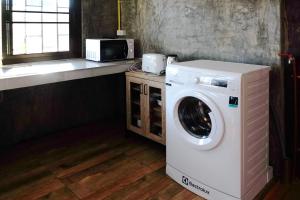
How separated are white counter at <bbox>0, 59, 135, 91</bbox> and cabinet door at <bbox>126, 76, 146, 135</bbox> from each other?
7.4 inches

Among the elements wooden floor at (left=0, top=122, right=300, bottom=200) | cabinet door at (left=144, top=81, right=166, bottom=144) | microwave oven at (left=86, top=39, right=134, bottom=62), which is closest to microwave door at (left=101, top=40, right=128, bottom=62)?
microwave oven at (left=86, top=39, right=134, bottom=62)

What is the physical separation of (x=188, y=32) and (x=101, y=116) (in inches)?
62.0

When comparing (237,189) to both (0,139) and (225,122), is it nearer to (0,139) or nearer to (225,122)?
(225,122)

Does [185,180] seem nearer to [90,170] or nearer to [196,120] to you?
[196,120]

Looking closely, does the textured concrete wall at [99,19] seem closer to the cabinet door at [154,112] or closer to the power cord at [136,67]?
the power cord at [136,67]

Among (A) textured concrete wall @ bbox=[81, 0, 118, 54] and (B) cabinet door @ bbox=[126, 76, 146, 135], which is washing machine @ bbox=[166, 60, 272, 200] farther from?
(A) textured concrete wall @ bbox=[81, 0, 118, 54]

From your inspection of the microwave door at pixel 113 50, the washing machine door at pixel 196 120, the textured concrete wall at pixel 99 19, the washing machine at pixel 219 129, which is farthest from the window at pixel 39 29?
the washing machine door at pixel 196 120

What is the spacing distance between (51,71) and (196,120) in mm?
1282

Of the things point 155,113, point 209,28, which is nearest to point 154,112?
point 155,113

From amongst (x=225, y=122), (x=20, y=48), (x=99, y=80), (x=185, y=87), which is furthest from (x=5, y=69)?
(x=225, y=122)

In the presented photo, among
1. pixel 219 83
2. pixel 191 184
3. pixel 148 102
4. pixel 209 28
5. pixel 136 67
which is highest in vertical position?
pixel 209 28

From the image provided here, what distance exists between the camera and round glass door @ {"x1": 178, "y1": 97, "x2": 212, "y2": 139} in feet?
7.29

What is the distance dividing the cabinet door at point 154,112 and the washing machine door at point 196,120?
447 millimetres

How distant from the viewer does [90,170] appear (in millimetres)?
2533
